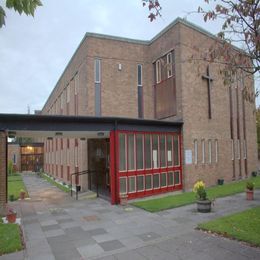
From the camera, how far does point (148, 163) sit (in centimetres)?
1428

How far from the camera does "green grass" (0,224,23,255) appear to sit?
22.7 ft

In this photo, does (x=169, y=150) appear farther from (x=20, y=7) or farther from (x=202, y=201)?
(x=20, y=7)

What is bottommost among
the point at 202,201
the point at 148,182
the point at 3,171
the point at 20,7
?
the point at 202,201

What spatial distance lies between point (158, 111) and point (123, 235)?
36.7 feet

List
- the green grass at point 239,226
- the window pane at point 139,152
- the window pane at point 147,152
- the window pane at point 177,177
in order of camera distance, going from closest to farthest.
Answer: the green grass at point 239,226 < the window pane at point 139,152 < the window pane at point 147,152 < the window pane at point 177,177

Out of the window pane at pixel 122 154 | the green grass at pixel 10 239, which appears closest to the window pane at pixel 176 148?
the window pane at pixel 122 154

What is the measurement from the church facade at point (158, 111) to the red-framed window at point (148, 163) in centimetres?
5

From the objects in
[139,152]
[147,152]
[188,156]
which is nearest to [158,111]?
[188,156]

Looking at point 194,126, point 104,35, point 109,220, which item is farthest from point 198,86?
point 109,220

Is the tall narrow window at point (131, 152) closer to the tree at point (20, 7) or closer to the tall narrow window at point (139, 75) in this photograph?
the tall narrow window at point (139, 75)

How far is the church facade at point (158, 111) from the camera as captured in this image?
14.2 m

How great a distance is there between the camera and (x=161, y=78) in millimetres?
18109

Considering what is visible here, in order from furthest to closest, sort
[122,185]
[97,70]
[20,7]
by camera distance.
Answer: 1. [97,70]
2. [122,185]
3. [20,7]

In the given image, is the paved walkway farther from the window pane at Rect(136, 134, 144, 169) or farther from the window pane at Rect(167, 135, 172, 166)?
the window pane at Rect(167, 135, 172, 166)
